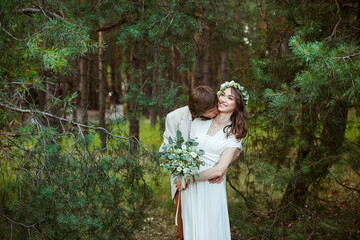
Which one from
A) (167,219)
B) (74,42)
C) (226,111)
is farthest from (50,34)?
(167,219)

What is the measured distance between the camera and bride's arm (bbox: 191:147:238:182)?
129 inches

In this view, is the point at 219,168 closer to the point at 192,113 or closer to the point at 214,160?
the point at 214,160

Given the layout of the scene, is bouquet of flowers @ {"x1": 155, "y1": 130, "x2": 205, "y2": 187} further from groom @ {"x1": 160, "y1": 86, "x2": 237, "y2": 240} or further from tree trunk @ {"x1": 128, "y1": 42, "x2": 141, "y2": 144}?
tree trunk @ {"x1": 128, "y1": 42, "x2": 141, "y2": 144}

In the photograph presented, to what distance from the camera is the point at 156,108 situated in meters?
5.52

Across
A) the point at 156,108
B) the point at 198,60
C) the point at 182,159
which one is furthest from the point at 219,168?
the point at 198,60

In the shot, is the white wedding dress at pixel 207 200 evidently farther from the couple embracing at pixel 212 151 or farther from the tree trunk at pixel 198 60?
the tree trunk at pixel 198 60

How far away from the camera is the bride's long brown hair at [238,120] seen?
3.36 metres

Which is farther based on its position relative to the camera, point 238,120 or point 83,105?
point 83,105

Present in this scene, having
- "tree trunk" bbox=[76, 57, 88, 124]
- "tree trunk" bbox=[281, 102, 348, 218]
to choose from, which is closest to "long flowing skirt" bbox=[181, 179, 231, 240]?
"tree trunk" bbox=[76, 57, 88, 124]

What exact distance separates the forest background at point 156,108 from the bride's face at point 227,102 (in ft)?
1.16

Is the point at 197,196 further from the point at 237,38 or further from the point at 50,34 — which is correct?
the point at 237,38

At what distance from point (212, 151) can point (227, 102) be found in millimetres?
444

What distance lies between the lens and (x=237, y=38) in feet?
20.3

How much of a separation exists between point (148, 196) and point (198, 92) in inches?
67.2
